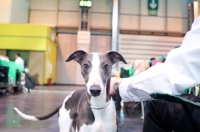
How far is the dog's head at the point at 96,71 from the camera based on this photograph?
4.32 ft

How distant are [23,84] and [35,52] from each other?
14.2 ft

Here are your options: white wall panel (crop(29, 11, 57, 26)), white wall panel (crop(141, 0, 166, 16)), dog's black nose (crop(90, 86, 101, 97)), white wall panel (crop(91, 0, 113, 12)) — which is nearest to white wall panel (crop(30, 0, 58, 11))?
white wall panel (crop(29, 11, 57, 26))

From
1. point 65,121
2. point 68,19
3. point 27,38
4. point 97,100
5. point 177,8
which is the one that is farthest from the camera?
point 177,8

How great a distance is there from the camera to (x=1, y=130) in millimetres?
2141

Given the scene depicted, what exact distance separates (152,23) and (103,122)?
13007 mm

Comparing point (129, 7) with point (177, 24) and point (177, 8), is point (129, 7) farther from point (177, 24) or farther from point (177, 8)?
point (177, 24)

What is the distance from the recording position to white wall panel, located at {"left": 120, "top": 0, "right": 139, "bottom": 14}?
1362 centimetres

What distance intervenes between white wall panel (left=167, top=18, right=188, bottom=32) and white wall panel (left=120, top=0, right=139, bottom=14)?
2358 mm

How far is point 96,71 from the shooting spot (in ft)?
4.72

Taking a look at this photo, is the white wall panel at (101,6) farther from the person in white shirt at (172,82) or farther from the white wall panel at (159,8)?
the person in white shirt at (172,82)

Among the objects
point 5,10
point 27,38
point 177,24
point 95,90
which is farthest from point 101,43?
point 95,90

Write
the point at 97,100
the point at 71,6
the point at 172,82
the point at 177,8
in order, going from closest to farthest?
the point at 172,82
the point at 97,100
the point at 71,6
the point at 177,8

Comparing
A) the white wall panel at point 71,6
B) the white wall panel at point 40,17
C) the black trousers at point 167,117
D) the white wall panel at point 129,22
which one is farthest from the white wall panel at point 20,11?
the black trousers at point 167,117

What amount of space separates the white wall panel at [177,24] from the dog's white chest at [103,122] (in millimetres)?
13242
